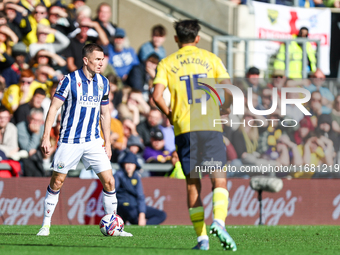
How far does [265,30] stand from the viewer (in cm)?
1342

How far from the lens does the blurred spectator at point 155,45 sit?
12898mm

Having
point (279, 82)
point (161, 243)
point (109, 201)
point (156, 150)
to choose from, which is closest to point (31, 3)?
point (156, 150)

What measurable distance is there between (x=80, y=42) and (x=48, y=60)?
2.56 ft

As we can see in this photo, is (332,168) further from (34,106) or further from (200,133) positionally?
(200,133)

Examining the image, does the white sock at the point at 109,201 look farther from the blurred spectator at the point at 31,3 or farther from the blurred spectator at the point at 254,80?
the blurred spectator at the point at 31,3

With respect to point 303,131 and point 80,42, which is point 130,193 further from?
point 303,131

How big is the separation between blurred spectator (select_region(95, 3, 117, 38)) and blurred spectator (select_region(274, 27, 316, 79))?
11.4ft

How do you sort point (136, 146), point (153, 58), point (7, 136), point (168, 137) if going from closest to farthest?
point (7, 136) → point (136, 146) → point (168, 137) → point (153, 58)

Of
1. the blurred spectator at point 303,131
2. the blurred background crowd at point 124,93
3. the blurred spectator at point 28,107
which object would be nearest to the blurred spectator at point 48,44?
the blurred background crowd at point 124,93

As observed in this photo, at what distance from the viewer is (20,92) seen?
37.6 feet

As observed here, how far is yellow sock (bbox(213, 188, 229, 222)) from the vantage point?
5484 millimetres

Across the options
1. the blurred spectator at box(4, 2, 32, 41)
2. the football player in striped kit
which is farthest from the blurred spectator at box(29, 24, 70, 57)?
the football player in striped kit

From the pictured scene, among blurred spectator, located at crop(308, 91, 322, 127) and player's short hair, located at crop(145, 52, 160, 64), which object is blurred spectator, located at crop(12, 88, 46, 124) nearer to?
player's short hair, located at crop(145, 52, 160, 64)

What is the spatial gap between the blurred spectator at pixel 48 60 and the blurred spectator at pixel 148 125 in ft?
6.31
